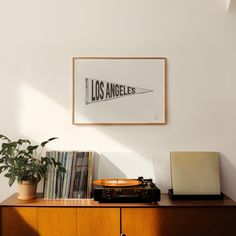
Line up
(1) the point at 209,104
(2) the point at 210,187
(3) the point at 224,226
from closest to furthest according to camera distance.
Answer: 1. (3) the point at 224,226
2. (2) the point at 210,187
3. (1) the point at 209,104

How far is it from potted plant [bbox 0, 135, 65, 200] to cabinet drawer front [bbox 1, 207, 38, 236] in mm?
177

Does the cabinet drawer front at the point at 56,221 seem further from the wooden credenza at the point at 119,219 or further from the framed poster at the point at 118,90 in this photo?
the framed poster at the point at 118,90

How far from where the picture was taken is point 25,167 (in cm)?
244

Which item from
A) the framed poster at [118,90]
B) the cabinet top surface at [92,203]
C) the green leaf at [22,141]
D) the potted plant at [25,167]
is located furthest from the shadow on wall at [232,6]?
the green leaf at [22,141]

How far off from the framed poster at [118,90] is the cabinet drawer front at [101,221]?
0.71m

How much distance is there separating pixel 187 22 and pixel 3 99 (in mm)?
1540

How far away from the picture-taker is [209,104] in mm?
2711

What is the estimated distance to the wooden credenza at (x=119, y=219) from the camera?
2.25 meters

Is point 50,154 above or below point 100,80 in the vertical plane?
below

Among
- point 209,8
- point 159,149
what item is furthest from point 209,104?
point 209,8

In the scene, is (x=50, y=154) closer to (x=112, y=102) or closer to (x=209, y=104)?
(x=112, y=102)

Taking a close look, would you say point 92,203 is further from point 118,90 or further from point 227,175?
point 227,175

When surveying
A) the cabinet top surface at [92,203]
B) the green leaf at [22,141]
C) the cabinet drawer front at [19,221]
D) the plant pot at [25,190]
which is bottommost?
the cabinet drawer front at [19,221]

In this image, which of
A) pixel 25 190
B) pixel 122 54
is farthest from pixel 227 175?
pixel 25 190
